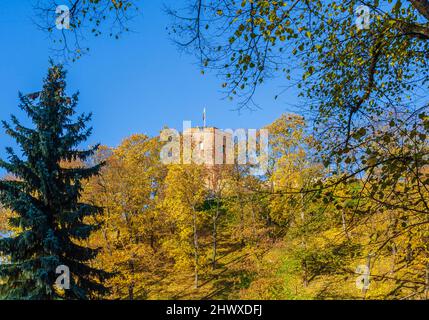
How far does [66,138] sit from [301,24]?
1166cm

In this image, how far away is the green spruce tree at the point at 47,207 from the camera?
1260cm

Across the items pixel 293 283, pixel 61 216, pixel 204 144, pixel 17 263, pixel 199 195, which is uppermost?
pixel 204 144

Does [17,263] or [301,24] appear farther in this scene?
[17,263]

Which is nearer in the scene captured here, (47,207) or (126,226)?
(47,207)

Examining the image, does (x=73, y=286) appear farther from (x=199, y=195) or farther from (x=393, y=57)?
(x=199, y=195)

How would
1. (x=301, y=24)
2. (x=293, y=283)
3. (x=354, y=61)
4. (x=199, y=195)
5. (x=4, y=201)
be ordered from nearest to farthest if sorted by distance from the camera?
(x=301, y=24) → (x=354, y=61) → (x=4, y=201) → (x=293, y=283) → (x=199, y=195)

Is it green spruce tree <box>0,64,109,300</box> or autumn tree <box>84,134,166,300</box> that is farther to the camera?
autumn tree <box>84,134,166,300</box>

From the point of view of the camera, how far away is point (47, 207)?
13750mm

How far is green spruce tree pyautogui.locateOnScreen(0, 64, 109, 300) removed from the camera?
12.6 m

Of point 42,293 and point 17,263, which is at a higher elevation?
point 17,263

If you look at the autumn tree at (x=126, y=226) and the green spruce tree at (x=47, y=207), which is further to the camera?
the autumn tree at (x=126, y=226)
